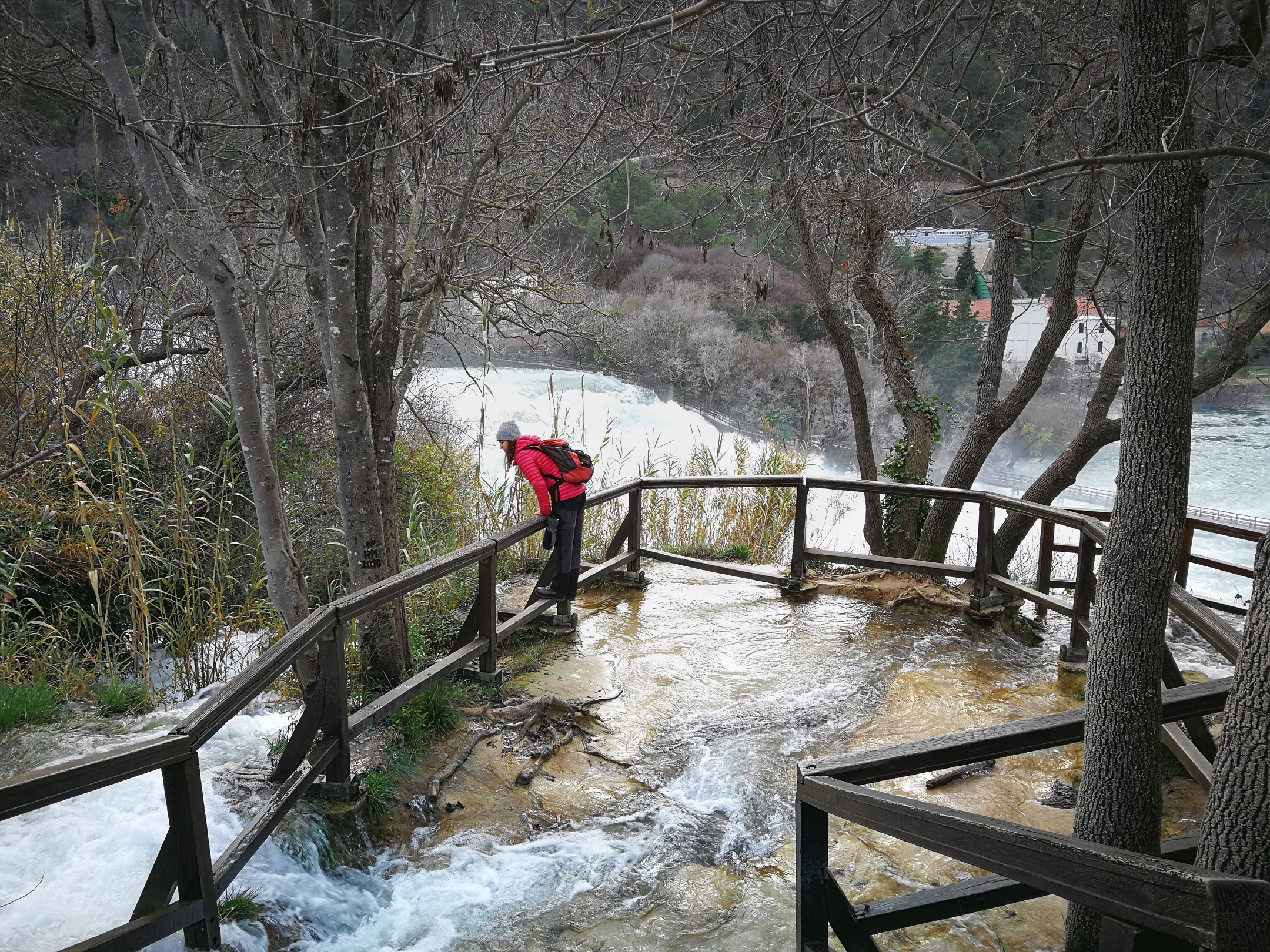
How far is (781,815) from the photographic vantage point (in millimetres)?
3965

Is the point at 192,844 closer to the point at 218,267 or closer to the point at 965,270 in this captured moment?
the point at 218,267

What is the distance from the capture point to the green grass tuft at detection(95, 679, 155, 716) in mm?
4496

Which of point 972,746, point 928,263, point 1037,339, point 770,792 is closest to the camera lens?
point 972,746

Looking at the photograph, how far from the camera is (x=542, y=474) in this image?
5.51 metres

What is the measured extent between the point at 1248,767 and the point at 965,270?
22.6 metres

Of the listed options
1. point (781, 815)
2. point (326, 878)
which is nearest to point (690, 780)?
point (781, 815)

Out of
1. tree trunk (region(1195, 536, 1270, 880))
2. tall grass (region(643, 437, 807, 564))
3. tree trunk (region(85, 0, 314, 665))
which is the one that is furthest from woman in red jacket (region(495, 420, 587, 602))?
tree trunk (region(1195, 536, 1270, 880))

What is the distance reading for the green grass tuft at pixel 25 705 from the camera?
13.8 ft

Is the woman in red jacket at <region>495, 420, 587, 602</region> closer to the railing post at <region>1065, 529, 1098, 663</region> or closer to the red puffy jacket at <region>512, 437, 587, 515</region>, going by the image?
the red puffy jacket at <region>512, 437, 587, 515</region>

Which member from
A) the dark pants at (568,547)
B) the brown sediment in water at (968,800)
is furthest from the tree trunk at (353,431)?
the brown sediment in water at (968,800)

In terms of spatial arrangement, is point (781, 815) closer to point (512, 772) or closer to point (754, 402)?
point (512, 772)

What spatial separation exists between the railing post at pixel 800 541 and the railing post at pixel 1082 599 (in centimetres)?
198

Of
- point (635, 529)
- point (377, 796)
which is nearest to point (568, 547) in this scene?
point (635, 529)

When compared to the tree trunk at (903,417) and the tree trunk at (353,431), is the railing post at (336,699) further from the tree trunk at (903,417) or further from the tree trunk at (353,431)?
the tree trunk at (903,417)
